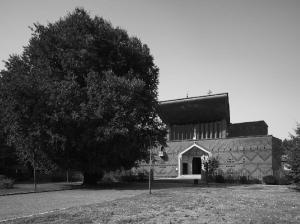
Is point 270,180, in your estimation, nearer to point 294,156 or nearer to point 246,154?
A: point 246,154

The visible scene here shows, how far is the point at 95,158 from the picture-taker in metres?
27.5

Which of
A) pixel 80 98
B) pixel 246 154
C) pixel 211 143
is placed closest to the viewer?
pixel 80 98

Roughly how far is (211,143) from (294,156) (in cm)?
2656

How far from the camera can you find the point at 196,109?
5150 centimetres

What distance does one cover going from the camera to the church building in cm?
4484

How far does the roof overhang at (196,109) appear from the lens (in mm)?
49344

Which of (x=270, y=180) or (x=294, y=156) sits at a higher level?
(x=294, y=156)

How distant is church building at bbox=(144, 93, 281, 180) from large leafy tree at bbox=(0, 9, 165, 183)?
18623mm

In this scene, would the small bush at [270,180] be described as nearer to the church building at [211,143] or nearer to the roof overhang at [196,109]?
the church building at [211,143]

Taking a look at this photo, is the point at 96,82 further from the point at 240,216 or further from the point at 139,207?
the point at 240,216

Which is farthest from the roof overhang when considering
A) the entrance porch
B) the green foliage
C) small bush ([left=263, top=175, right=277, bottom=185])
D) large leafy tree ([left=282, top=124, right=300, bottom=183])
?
→ large leafy tree ([left=282, top=124, right=300, bottom=183])

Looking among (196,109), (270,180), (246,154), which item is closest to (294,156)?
(270,180)

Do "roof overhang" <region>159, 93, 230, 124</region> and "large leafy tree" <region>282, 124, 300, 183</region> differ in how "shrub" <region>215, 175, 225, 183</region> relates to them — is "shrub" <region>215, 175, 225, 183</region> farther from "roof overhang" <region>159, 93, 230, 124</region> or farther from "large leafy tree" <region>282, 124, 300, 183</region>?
"large leafy tree" <region>282, 124, 300, 183</region>

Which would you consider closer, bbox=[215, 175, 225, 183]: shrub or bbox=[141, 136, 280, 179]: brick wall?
bbox=[215, 175, 225, 183]: shrub
